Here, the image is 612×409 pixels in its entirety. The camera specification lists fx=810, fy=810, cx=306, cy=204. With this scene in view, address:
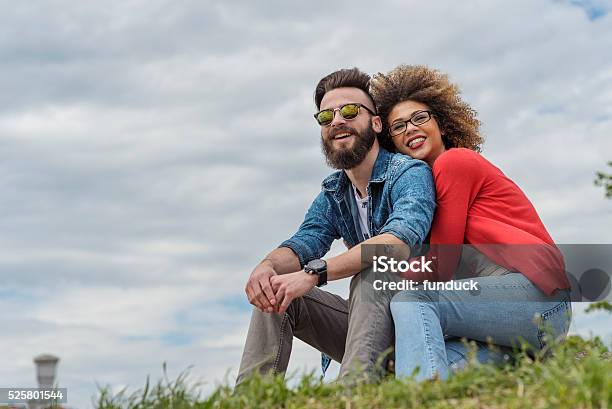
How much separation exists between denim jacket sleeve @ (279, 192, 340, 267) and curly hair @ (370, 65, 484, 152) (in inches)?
33.2

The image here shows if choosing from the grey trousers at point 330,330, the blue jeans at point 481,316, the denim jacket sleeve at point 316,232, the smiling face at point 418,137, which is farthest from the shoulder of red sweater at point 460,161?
the denim jacket sleeve at point 316,232

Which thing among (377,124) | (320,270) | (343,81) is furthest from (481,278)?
(343,81)

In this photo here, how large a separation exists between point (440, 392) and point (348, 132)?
11.0 ft

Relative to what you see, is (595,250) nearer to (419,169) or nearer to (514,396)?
(419,169)

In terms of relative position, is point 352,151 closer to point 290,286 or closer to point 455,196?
point 455,196

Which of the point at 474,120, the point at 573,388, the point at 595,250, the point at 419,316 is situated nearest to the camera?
the point at 573,388

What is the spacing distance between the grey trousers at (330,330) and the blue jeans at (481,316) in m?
0.21

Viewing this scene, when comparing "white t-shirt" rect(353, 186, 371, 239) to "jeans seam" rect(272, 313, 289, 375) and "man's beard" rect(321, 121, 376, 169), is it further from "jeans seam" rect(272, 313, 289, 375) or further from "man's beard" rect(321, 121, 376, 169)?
"jeans seam" rect(272, 313, 289, 375)

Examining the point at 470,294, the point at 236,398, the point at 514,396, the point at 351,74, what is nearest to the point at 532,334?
the point at 470,294

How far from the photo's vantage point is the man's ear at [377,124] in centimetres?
753

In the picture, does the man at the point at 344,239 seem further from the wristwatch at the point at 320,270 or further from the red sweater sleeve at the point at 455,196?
the red sweater sleeve at the point at 455,196

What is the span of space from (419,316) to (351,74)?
9.68 feet

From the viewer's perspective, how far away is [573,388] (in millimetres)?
4043

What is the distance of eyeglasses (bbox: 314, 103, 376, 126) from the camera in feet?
24.6
